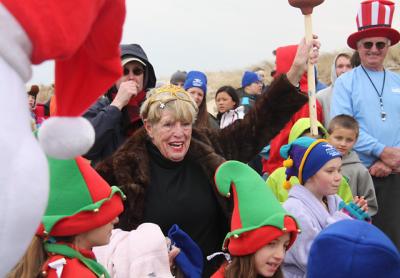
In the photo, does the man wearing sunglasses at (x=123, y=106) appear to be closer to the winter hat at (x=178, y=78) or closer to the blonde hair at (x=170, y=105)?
the blonde hair at (x=170, y=105)

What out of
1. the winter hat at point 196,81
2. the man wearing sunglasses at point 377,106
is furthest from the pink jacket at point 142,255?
the winter hat at point 196,81

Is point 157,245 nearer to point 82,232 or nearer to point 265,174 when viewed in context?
point 82,232

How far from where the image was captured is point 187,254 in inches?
129

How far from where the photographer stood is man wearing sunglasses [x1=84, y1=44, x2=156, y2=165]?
376 centimetres

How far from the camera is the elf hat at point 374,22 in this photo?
5207 millimetres

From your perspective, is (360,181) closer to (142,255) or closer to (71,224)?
(142,255)

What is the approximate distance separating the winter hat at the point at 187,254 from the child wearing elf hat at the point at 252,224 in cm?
12

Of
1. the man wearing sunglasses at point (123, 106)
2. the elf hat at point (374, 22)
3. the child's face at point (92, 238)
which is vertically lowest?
the child's face at point (92, 238)

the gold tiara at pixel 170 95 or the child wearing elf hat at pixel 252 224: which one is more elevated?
the gold tiara at pixel 170 95

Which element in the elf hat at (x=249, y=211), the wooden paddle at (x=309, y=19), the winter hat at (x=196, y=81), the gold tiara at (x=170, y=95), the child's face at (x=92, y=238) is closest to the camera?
the child's face at (x=92, y=238)

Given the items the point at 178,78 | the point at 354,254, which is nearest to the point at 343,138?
the point at 354,254

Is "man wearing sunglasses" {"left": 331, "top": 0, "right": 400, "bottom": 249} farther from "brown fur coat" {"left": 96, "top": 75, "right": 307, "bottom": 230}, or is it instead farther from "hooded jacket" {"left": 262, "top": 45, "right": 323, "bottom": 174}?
"brown fur coat" {"left": 96, "top": 75, "right": 307, "bottom": 230}

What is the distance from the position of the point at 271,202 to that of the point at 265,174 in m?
2.60

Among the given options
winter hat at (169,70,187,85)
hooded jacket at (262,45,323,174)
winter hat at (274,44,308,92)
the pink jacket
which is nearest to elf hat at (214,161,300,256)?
the pink jacket
